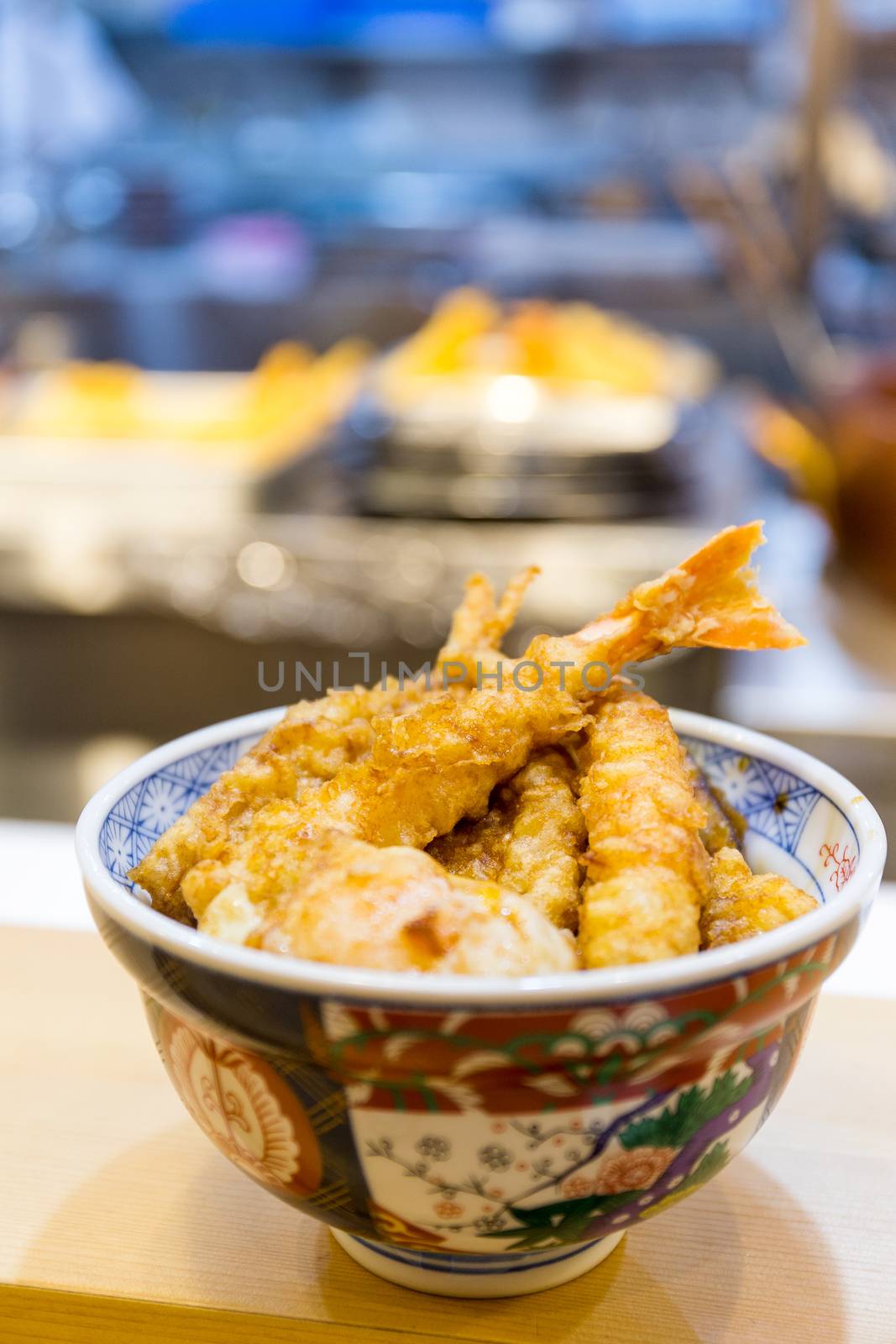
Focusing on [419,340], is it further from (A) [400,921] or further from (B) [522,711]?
(A) [400,921]

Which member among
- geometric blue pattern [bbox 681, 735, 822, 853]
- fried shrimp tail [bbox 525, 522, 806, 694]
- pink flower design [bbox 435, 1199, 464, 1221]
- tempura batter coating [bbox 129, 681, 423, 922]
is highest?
fried shrimp tail [bbox 525, 522, 806, 694]

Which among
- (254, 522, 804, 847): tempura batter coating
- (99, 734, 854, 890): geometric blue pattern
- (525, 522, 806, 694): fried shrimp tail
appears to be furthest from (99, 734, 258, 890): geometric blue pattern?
(525, 522, 806, 694): fried shrimp tail

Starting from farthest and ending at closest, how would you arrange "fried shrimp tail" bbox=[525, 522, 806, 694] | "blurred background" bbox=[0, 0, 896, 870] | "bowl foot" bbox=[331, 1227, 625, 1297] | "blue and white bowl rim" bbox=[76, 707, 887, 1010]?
1. "blurred background" bbox=[0, 0, 896, 870]
2. "fried shrimp tail" bbox=[525, 522, 806, 694]
3. "bowl foot" bbox=[331, 1227, 625, 1297]
4. "blue and white bowl rim" bbox=[76, 707, 887, 1010]

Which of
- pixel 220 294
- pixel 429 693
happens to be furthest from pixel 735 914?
pixel 220 294

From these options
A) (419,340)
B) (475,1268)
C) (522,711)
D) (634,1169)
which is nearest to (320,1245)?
(475,1268)

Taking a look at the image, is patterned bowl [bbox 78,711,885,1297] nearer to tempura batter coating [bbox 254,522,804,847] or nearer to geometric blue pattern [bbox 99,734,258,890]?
geometric blue pattern [bbox 99,734,258,890]

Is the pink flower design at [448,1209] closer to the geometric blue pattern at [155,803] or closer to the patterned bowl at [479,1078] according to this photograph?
the patterned bowl at [479,1078]
